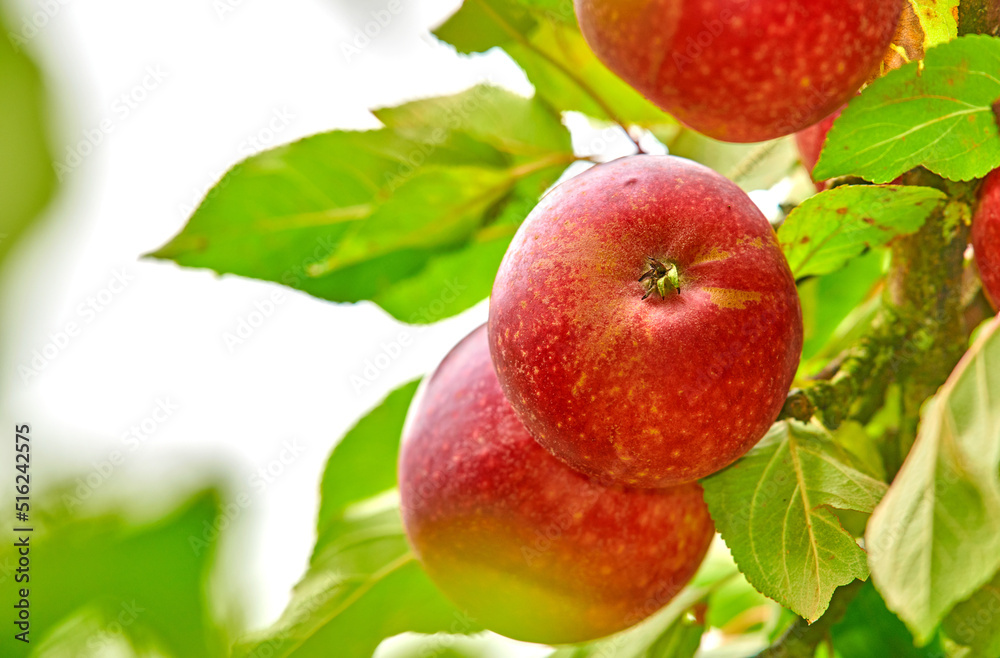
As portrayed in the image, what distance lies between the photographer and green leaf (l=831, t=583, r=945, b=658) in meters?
0.72

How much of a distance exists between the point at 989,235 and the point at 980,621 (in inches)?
11.4

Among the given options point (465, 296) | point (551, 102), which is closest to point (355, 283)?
point (465, 296)

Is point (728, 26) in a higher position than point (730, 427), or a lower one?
higher

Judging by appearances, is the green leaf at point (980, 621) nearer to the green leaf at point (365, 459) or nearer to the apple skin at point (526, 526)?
the apple skin at point (526, 526)

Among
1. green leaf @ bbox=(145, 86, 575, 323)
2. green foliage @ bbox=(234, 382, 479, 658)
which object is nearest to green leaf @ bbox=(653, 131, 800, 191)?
green leaf @ bbox=(145, 86, 575, 323)

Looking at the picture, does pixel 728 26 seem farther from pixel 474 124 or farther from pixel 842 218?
pixel 474 124

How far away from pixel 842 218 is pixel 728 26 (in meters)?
0.15

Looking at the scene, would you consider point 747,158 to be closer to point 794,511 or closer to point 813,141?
point 813,141

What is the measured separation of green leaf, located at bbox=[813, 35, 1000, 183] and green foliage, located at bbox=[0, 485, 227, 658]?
0.40 metres

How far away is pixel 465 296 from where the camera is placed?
799mm

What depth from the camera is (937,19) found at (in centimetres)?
48

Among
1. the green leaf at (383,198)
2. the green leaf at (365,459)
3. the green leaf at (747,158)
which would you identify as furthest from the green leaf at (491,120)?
the green leaf at (365,459)

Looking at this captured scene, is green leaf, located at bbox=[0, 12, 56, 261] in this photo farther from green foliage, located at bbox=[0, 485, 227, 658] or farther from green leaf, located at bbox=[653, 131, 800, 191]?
green leaf, located at bbox=[653, 131, 800, 191]

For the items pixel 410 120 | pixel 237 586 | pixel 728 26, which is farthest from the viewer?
pixel 410 120
